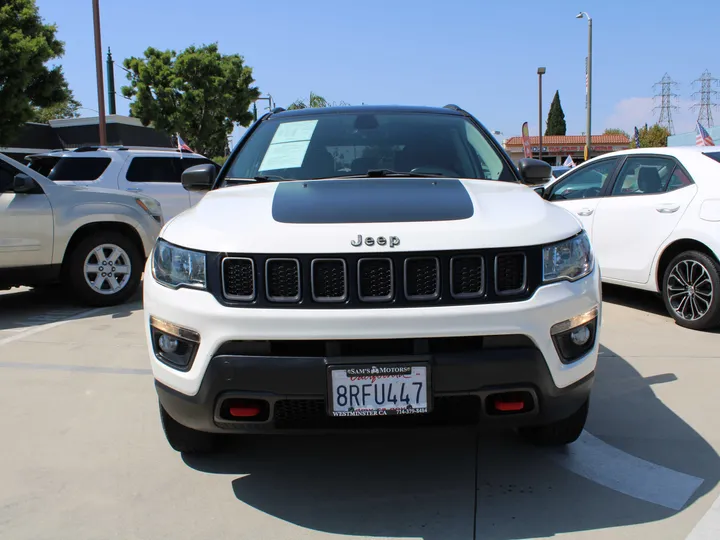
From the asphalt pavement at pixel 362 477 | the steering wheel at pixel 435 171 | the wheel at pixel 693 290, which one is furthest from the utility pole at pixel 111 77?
the steering wheel at pixel 435 171

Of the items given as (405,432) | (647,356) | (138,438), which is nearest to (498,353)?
(405,432)

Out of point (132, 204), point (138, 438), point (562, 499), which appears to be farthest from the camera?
point (132, 204)

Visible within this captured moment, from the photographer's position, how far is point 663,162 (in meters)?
5.71

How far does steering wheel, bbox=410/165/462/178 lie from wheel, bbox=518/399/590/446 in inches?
52.5

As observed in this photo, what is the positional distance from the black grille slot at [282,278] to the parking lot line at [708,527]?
5.50 ft

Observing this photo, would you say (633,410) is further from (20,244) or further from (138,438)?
(20,244)

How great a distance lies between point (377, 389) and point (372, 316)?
0.26m

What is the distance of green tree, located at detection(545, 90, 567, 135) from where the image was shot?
9189cm

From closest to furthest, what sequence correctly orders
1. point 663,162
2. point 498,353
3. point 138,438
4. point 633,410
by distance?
1. point 498,353
2. point 138,438
3. point 633,410
4. point 663,162

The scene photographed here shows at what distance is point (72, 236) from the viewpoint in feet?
21.2

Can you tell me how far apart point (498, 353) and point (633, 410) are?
173cm

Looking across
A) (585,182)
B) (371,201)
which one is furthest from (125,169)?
(371,201)

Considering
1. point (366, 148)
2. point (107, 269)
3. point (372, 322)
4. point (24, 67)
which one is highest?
point (24, 67)

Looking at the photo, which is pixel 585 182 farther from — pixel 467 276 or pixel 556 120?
pixel 556 120
